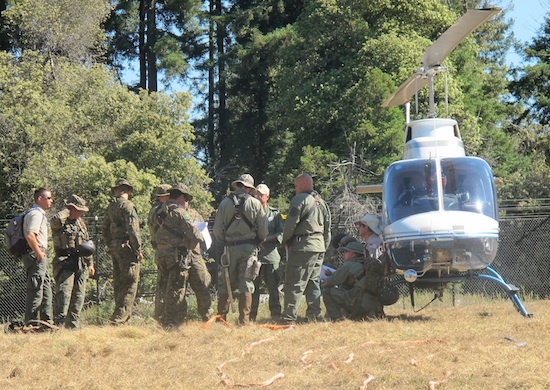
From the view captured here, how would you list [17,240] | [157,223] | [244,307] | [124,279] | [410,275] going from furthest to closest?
[124,279]
[244,307]
[157,223]
[17,240]
[410,275]

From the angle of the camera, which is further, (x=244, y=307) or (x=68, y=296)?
(x=244, y=307)

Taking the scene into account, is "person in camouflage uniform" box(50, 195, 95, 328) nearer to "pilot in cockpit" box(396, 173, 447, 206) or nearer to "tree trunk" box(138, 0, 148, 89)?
"pilot in cockpit" box(396, 173, 447, 206)

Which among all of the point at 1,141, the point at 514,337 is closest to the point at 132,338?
the point at 514,337

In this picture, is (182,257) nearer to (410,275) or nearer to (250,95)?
(410,275)

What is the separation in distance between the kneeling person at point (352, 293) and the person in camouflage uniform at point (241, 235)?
1.15m

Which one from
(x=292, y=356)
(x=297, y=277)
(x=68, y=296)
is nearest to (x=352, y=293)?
(x=297, y=277)

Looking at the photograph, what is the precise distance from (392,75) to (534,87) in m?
5.76

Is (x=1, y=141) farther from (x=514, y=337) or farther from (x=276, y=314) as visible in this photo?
(x=514, y=337)

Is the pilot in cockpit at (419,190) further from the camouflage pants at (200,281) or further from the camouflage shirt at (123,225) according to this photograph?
the camouflage shirt at (123,225)

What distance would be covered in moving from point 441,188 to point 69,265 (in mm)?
5095

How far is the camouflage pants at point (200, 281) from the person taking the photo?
11.1 m

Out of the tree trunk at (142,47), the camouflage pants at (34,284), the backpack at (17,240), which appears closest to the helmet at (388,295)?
the camouflage pants at (34,284)

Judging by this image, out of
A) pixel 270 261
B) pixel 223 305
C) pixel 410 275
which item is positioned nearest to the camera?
pixel 410 275

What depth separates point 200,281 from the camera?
11.2 meters
